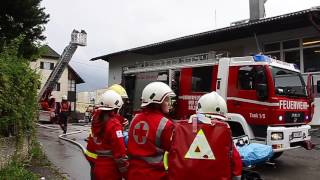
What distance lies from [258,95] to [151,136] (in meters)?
6.60

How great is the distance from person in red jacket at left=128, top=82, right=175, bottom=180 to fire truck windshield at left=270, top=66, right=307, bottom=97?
6556 millimetres

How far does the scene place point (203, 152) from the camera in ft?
12.3

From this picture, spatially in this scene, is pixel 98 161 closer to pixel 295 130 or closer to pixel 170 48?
pixel 295 130

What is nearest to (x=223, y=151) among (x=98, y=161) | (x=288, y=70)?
(x=98, y=161)

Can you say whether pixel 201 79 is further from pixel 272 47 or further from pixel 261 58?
pixel 272 47

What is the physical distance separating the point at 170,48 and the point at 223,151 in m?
22.0

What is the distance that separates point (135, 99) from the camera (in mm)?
15133

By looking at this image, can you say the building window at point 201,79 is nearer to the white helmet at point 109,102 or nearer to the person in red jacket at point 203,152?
the white helmet at point 109,102

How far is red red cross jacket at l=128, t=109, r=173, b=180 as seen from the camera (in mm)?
4184

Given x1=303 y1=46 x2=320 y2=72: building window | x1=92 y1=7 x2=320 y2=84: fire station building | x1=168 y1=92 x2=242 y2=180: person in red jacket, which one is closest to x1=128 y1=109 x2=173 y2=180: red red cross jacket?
x1=168 y1=92 x2=242 y2=180: person in red jacket

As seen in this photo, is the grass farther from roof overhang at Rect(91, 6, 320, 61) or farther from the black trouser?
roof overhang at Rect(91, 6, 320, 61)

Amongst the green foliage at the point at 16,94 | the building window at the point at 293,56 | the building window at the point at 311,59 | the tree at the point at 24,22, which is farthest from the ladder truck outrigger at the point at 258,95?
the building window at the point at 293,56

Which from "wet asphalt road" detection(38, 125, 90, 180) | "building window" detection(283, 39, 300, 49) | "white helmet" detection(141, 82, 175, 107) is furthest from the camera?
"building window" detection(283, 39, 300, 49)

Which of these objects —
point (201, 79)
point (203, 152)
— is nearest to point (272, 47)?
point (201, 79)
